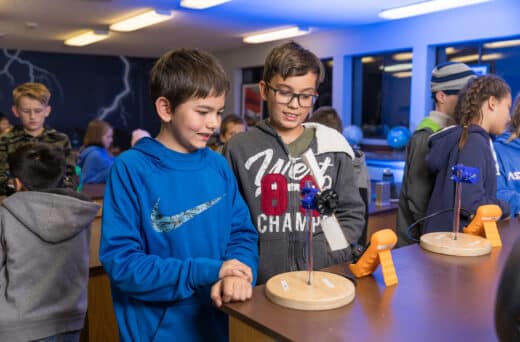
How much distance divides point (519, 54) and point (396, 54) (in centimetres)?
147

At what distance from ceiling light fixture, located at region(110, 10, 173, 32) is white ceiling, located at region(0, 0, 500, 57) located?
7 cm

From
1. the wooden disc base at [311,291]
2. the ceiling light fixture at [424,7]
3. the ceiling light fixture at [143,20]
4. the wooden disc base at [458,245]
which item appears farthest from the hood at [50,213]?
the ceiling light fixture at [143,20]

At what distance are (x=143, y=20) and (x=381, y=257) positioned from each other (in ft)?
16.3

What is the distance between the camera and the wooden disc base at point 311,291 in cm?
83

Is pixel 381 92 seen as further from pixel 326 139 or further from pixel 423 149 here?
pixel 326 139

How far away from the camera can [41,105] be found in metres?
2.71

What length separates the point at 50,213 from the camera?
1540mm

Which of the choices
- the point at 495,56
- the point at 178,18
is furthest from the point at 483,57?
the point at 178,18

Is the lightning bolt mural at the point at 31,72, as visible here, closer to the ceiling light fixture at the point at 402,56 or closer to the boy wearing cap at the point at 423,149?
the ceiling light fixture at the point at 402,56

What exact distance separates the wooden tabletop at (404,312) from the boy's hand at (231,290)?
0.02 meters

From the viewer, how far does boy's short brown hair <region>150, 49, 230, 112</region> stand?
1102 millimetres

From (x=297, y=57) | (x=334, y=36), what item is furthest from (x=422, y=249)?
(x=334, y=36)

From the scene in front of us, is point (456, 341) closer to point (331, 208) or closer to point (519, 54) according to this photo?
point (331, 208)

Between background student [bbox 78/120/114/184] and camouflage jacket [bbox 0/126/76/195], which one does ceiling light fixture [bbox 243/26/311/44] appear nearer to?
background student [bbox 78/120/114/184]
